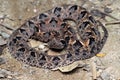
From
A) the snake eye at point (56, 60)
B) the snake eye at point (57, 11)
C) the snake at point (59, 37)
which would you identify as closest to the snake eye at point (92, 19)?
the snake at point (59, 37)

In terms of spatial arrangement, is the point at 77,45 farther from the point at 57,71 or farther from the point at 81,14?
the point at 81,14

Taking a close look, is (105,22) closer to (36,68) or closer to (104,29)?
(104,29)

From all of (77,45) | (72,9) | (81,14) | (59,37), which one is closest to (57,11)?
(72,9)

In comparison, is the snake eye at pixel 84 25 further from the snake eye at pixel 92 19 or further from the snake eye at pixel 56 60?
the snake eye at pixel 56 60

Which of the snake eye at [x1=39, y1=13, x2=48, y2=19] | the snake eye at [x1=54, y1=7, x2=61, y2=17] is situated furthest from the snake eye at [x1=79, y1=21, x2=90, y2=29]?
the snake eye at [x1=39, y1=13, x2=48, y2=19]

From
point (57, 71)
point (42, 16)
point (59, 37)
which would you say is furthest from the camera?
point (42, 16)

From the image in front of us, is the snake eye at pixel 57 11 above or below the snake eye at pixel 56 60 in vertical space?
above
